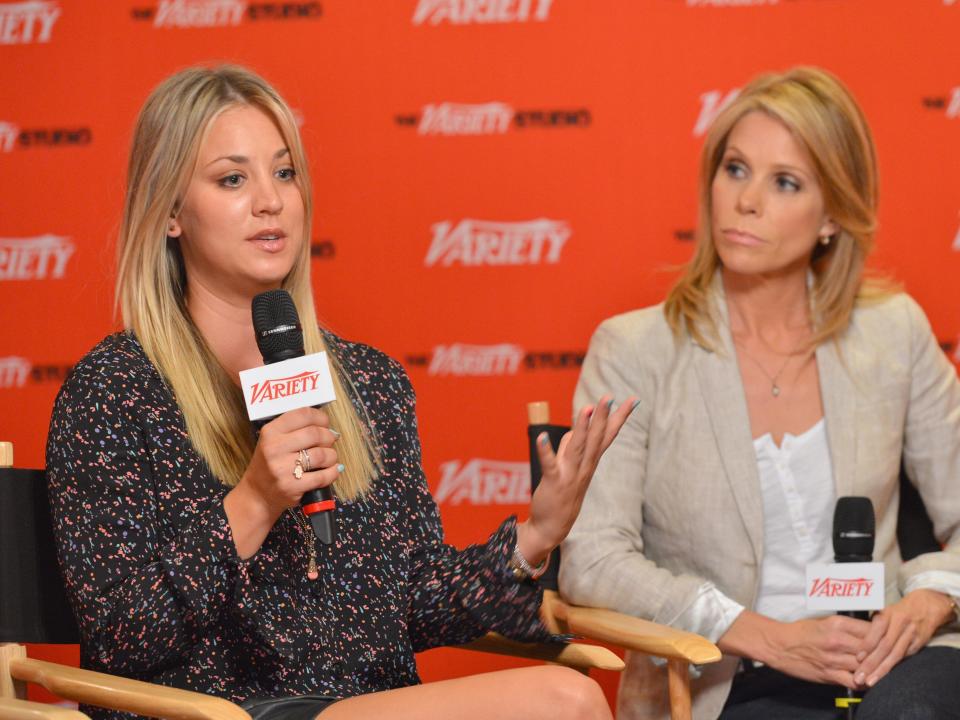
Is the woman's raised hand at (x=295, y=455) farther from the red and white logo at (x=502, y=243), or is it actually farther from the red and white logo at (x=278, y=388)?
the red and white logo at (x=502, y=243)

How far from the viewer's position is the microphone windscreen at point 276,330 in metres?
1.87

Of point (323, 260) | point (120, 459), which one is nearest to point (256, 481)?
point (120, 459)

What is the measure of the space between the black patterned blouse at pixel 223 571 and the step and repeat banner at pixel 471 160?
1.19 m

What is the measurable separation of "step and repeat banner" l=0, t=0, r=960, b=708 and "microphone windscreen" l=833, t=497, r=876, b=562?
131cm

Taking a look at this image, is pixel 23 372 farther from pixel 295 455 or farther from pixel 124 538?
pixel 295 455

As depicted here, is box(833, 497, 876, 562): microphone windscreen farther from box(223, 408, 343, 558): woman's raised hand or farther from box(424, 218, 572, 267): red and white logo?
box(424, 218, 572, 267): red and white logo

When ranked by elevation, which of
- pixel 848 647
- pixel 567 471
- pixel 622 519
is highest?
pixel 567 471

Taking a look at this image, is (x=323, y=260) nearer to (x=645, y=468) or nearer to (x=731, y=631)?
(x=645, y=468)

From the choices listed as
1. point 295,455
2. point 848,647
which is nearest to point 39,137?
point 295,455

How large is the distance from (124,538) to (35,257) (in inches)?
71.3

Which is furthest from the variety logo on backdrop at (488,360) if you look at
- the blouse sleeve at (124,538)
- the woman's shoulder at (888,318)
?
the blouse sleeve at (124,538)

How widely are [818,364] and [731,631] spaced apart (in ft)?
2.02

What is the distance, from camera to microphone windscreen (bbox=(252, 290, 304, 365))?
187 cm

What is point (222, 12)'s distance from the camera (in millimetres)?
3557
